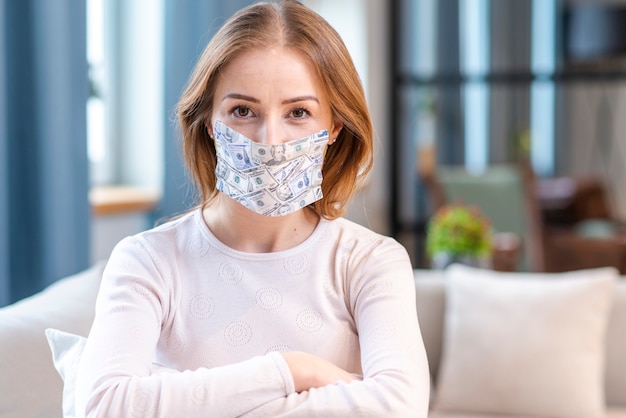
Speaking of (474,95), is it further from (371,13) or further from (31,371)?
(31,371)

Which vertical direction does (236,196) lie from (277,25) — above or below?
below

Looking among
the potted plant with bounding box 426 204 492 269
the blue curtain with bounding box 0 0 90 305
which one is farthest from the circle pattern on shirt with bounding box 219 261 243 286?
the potted plant with bounding box 426 204 492 269

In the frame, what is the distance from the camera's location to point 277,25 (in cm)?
119

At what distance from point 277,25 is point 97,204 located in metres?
1.86

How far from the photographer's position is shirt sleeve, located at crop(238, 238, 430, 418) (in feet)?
3.62

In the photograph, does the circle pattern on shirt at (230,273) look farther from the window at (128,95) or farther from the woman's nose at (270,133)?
the window at (128,95)

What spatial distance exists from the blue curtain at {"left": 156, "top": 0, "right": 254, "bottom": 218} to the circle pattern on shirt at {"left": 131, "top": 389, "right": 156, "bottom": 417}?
2.02 m

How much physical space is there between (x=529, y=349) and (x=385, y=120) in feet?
9.37

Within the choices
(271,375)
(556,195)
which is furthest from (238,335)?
(556,195)

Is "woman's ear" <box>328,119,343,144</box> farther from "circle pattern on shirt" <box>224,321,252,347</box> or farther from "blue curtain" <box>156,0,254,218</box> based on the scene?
"blue curtain" <box>156,0,254,218</box>

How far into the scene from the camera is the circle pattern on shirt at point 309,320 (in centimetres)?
120

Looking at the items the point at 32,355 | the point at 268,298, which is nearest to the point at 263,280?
the point at 268,298

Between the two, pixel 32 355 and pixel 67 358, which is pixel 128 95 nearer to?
pixel 32 355

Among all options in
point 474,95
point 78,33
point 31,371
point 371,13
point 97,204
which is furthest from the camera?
point 474,95
